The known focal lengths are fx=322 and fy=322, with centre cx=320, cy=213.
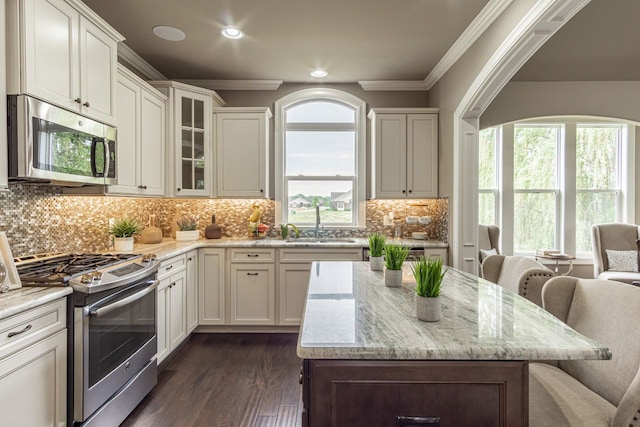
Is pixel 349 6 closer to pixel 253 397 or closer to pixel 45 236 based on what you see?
pixel 45 236

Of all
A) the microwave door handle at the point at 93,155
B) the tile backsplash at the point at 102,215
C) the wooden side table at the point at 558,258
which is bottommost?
the wooden side table at the point at 558,258

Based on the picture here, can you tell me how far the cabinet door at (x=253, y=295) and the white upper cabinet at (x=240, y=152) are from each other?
2.91 feet

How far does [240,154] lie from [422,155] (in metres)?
2.13

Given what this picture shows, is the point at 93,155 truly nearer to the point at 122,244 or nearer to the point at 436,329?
the point at 122,244

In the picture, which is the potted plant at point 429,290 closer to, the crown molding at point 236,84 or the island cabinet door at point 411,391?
the island cabinet door at point 411,391

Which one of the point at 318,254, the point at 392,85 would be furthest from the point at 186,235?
the point at 392,85

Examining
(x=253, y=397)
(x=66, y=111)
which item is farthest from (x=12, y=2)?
(x=253, y=397)

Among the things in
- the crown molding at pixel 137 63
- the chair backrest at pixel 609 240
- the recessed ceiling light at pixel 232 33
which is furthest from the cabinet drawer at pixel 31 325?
the chair backrest at pixel 609 240

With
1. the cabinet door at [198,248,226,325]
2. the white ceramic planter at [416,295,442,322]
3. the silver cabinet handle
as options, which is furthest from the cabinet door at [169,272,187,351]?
the white ceramic planter at [416,295,442,322]

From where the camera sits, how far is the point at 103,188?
2.39m

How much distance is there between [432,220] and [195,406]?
3.12 m

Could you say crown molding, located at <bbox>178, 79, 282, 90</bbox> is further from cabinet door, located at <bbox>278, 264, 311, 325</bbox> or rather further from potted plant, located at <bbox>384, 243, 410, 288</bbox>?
potted plant, located at <bbox>384, 243, 410, 288</bbox>

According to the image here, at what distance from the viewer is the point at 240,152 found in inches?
147

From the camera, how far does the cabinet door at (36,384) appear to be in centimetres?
134
